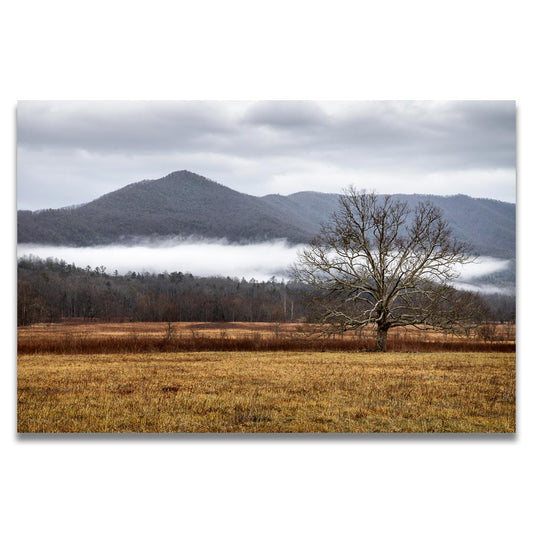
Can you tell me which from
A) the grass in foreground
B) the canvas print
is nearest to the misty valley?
the canvas print

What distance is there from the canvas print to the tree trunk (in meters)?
2.99

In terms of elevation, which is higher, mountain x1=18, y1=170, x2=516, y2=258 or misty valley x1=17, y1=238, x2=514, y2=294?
mountain x1=18, y1=170, x2=516, y2=258

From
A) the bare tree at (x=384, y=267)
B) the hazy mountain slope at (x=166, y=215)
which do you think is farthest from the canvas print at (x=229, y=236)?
the bare tree at (x=384, y=267)

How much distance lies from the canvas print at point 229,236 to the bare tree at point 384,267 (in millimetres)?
151

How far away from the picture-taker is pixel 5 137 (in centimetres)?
795

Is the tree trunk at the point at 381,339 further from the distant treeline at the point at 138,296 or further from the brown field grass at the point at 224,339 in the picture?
the distant treeline at the point at 138,296

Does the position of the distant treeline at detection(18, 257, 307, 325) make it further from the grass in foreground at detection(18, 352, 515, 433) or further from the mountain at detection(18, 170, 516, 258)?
the grass in foreground at detection(18, 352, 515, 433)

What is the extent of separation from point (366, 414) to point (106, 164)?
4.87 metres

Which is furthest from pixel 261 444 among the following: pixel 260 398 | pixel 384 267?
pixel 384 267

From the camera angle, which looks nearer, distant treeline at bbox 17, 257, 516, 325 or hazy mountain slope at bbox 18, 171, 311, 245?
distant treeline at bbox 17, 257, 516, 325

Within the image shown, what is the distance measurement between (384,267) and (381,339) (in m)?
1.72

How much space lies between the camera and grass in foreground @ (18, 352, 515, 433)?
7422 mm
